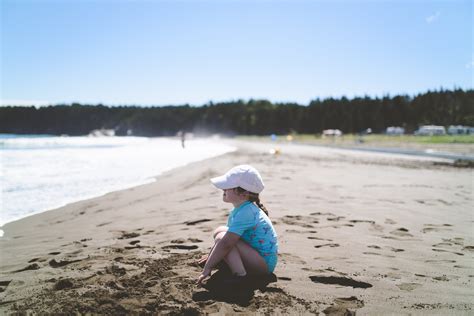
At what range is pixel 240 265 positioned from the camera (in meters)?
3.27

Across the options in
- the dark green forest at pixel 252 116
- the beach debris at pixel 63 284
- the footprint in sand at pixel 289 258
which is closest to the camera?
the beach debris at pixel 63 284

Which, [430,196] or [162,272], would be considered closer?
[162,272]

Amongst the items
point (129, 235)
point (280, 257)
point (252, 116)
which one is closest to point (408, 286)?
point (280, 257)

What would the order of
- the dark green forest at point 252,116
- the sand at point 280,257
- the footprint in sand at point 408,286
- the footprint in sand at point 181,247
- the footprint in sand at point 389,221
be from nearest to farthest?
the sand at point 280,257 < the footprint in sand at point 408,286 < the footprint in sand at point 181,247 < the footprint in sand at point 389,221 < the dark green forest at point 252,116

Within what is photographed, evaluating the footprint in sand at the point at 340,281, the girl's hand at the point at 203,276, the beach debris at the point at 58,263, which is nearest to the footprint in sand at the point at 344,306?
the footprint in sand at the point at 340,281

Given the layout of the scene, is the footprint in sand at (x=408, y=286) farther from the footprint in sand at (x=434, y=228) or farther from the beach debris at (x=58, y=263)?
the beach debris at (x=58, y=263)

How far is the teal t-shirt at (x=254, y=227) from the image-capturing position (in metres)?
3.20

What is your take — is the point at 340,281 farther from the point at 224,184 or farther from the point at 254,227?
the point at 224,184

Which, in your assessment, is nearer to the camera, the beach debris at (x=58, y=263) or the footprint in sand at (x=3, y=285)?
the footprint in sand at (x=3, y=285)

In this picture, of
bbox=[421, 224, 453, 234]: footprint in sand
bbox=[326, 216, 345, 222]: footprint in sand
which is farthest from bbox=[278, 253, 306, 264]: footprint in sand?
bbox=[421, 224, 453, 234]: footprint in sand

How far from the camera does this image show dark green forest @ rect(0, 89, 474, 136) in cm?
3494

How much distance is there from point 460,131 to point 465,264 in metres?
55.9

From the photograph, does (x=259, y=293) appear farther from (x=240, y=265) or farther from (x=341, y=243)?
(x=341, y=243)

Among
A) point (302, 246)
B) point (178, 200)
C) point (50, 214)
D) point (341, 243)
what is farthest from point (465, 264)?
point (50, 214)
